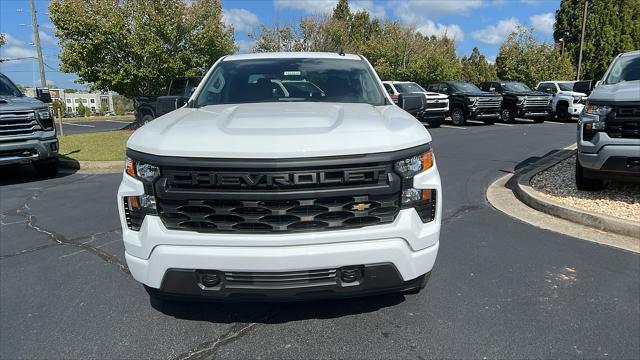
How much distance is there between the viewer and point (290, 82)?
398 centimetres

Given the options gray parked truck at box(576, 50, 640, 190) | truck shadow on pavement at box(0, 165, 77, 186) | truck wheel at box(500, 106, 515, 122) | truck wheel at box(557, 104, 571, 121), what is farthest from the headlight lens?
truck wheel at box(557, 104, 571, 121)

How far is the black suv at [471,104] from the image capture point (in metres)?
18.0

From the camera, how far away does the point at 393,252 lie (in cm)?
246

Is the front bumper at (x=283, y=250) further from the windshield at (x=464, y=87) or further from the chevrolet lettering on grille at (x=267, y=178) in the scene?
the windshield at (x=464, y=87)

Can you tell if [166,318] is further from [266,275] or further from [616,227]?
[616,227]

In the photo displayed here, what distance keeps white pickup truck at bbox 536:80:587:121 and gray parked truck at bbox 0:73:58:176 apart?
19429 millimetres

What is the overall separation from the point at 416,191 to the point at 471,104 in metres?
16.7

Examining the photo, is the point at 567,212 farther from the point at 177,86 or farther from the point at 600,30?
the point at 600,30

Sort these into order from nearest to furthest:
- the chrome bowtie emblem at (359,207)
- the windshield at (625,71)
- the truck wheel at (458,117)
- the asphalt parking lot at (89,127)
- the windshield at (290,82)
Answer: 1. the chrome bowtie emblem at (359,207)
2. the windshield at (290,82)
3. the windshield at (625,71)
4. the truck wheel at (458,117)
5. the asphalt parking lot at (89,127)

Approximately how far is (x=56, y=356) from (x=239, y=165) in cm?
168

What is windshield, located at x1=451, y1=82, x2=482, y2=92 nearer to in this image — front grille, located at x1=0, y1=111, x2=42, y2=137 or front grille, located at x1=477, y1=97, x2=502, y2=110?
front grille, located at x1=477, y1=97, x2=502, y2=110

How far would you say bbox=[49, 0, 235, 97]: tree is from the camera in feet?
51.4

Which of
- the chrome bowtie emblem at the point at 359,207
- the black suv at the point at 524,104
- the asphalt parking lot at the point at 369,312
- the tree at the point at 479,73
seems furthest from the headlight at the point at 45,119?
the tree at the point at 479,73

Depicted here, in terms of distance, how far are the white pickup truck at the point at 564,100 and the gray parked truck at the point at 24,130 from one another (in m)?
19.4
